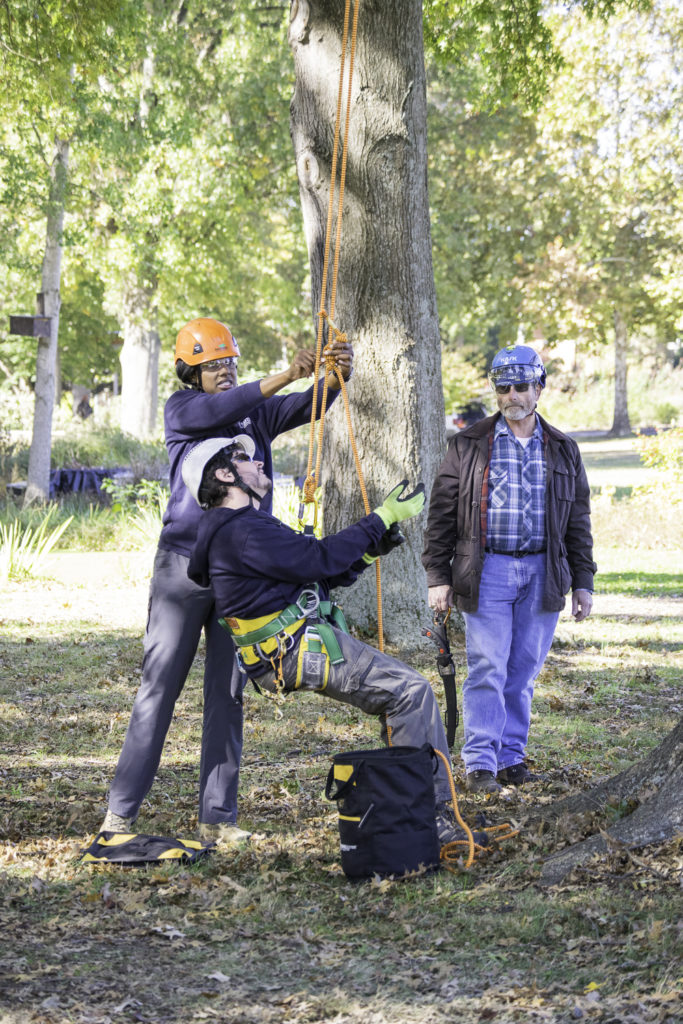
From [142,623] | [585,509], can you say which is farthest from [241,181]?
[585,509]

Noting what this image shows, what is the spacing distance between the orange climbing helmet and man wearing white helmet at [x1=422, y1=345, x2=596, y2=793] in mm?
1329

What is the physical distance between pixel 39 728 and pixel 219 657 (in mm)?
2942

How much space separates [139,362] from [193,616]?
948 inches

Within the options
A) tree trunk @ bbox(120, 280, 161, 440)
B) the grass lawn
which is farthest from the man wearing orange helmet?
tree trunk @ bbox(120, 280, 161, 440)

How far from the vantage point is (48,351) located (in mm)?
17109

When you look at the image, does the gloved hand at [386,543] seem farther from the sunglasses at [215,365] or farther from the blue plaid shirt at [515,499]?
the blue plaid shirt at [515,499]

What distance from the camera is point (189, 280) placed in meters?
24.3

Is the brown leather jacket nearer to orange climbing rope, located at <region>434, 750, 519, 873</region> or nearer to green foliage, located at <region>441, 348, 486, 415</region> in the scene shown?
orange climbing rope, located at <region>434, 750, 519, 873</region>

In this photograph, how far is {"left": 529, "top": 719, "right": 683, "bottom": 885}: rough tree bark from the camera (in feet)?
13.9

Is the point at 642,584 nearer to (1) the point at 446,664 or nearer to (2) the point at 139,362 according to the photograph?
(1) the point at 446,664

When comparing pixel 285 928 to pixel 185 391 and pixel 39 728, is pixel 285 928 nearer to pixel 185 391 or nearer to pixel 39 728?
pixel 185 391

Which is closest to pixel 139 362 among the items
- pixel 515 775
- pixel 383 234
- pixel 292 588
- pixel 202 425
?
pixel 383 234

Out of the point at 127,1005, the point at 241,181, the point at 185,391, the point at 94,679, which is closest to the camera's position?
the point at 127,1005

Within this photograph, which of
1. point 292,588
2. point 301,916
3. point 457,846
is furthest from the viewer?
point 457,846
